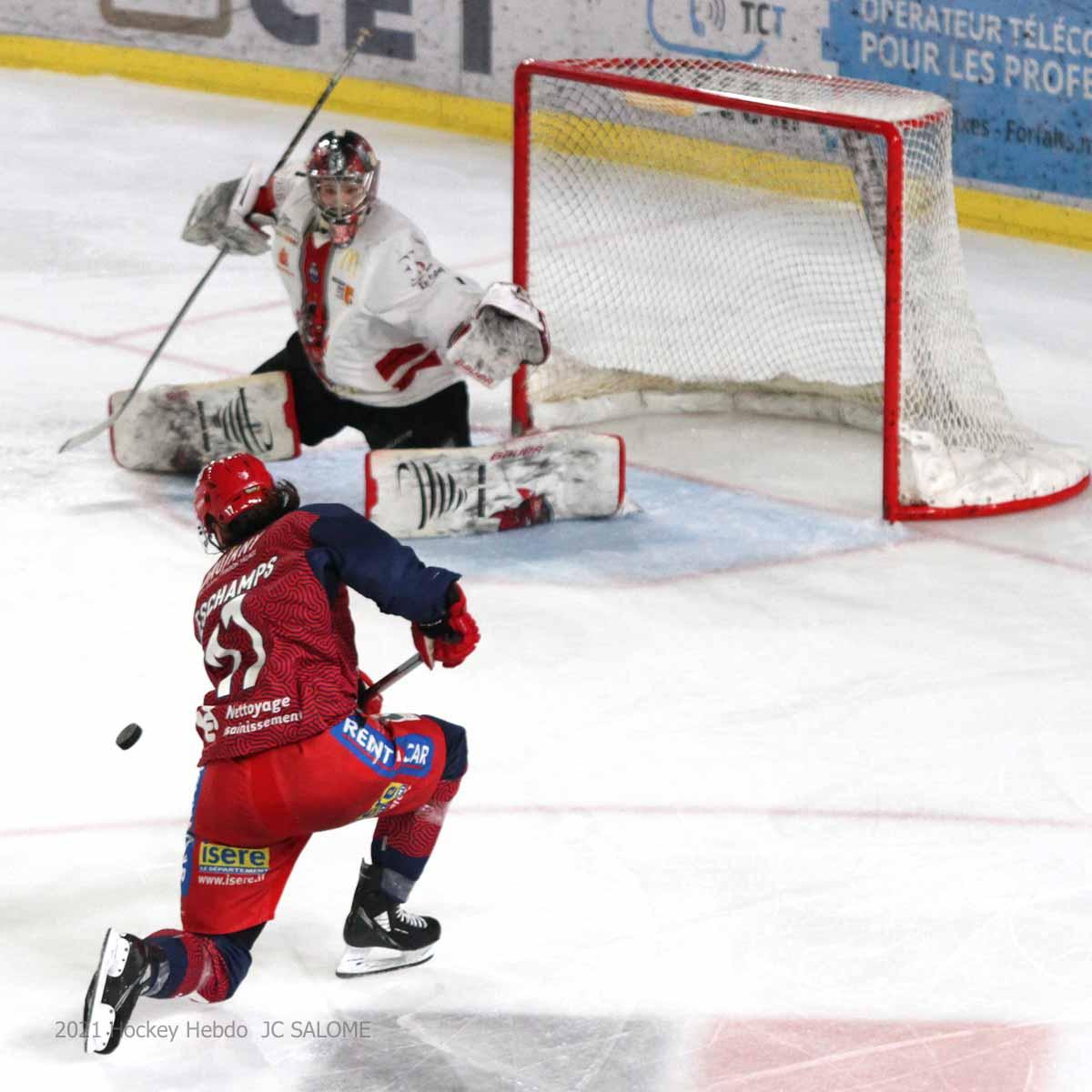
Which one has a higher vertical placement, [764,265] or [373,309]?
[373,309]

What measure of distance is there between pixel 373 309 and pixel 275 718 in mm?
2362

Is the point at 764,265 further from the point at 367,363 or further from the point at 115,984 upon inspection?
the point at 115,984

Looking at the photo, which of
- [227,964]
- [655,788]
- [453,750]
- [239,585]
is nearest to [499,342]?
[655,788]

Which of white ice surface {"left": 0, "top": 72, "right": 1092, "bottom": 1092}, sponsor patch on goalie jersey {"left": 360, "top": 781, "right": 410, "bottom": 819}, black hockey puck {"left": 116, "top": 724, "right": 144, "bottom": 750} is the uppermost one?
black hockey puck {"left": 116, "top": 724, "right": 144, "bottom": 750}

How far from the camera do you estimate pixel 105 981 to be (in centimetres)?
A: 307

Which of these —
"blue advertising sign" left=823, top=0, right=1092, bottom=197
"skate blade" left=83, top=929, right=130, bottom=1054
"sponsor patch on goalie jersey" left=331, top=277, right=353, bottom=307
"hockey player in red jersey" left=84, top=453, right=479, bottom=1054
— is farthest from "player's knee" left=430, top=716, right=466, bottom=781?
"blue advertising sign" left=823, top=0, right=1092, bottom=197

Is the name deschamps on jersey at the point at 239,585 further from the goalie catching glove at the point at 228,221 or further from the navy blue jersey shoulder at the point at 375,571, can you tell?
the goalie catching glove at the point at 228,221

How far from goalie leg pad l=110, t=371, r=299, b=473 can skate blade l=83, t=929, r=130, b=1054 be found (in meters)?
2.93

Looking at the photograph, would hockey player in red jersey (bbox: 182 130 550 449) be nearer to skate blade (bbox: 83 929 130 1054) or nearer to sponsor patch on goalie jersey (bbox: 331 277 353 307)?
sponsor patch on goalie jersey (bbox: 331 277 353 307)

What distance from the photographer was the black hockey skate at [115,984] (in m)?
3.06

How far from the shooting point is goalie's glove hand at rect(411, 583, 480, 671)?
3238 millimetres

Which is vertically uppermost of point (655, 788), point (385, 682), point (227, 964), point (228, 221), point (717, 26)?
point (717, 26)

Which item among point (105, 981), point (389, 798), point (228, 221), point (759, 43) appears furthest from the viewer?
point (759, 43)

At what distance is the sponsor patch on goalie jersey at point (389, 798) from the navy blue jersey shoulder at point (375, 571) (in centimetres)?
25
